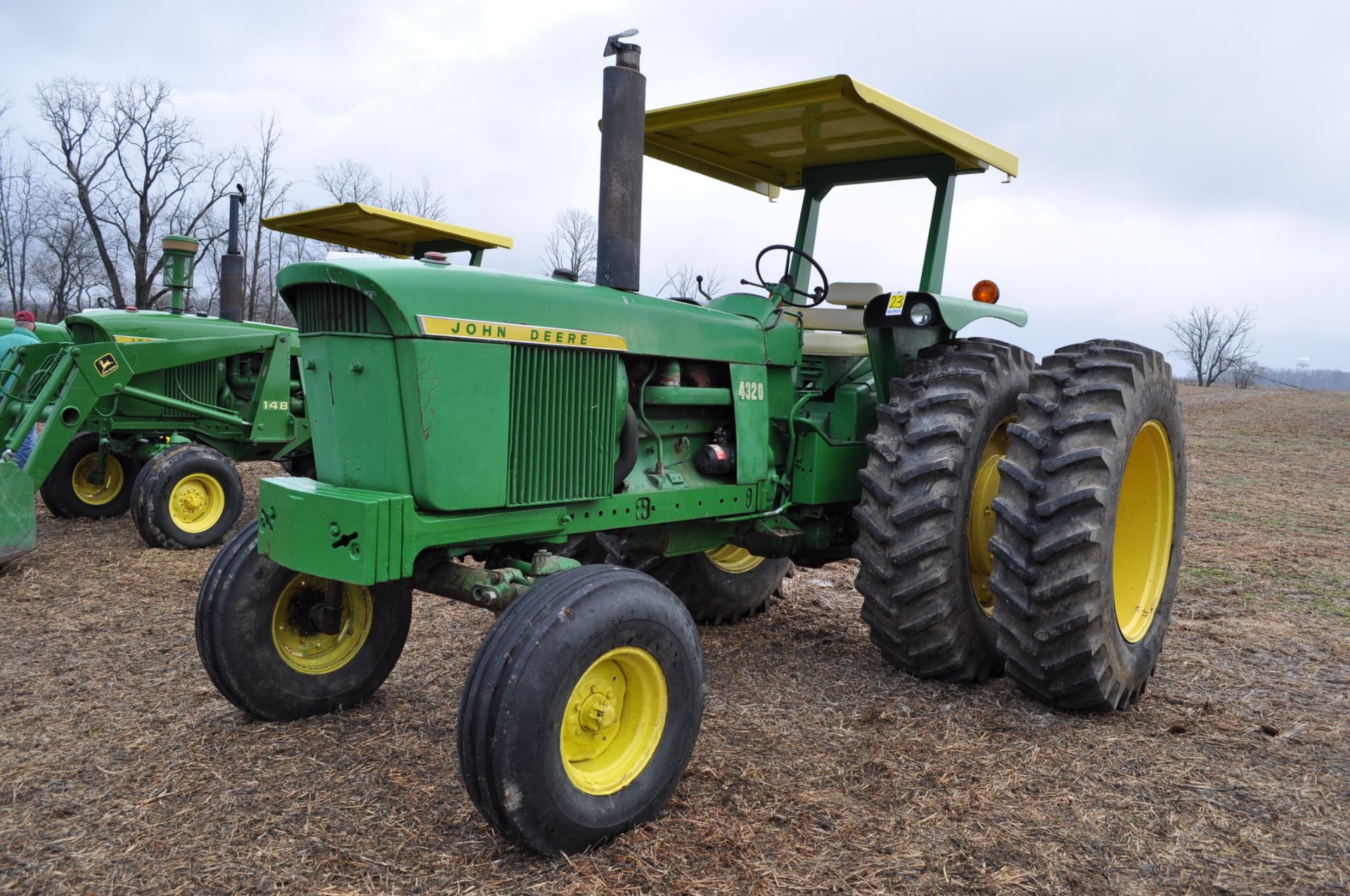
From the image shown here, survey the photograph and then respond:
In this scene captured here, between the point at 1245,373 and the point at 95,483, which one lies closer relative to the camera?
the point at 95,483

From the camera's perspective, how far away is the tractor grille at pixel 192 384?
8.16 m

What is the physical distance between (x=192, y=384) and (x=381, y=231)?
2.66 metres

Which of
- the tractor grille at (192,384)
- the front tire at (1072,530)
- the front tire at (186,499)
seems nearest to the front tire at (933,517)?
the front tire at (1072,530)

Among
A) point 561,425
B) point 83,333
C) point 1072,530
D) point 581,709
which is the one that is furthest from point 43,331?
point 1072,530

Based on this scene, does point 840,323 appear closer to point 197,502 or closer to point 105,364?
point 197,502

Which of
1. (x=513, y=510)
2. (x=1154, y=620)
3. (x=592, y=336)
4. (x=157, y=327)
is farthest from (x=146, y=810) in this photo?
(x=157, y=327)

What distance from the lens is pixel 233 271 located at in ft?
27.6

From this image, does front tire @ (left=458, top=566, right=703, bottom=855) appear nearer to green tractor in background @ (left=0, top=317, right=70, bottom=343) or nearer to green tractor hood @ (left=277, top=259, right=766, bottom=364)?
green tractor hood @ (left=277, top=259, right=766, bottom=364)

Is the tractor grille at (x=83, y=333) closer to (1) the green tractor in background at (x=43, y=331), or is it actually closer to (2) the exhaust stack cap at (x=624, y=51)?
(1) the green tractor in background at (x=43, y=331)

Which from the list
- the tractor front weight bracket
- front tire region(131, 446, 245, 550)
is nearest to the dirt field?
the tractor front weight bracket

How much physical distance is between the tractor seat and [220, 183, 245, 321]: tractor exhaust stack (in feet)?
17.1

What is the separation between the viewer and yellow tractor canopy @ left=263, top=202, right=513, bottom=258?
6.29 metres

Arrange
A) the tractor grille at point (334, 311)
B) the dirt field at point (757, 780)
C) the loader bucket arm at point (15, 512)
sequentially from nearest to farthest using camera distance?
1. the dirt field at point (757, 780)
2. the tractor grille at point (334, 311)
3. the loader bucket arm at point (15, 512)

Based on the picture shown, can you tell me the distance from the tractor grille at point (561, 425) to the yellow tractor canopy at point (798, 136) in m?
1.30
